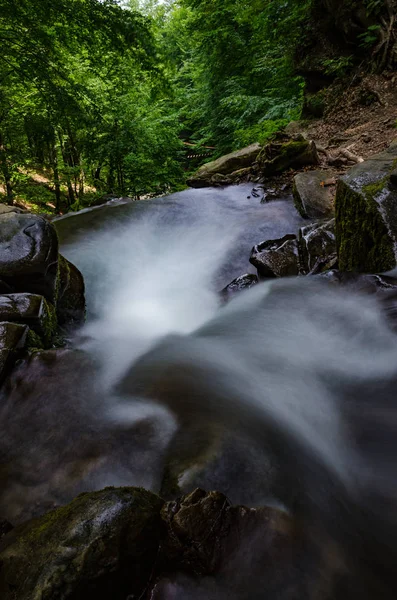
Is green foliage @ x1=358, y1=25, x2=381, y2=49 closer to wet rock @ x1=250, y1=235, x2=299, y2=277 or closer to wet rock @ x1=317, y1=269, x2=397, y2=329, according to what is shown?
wet rock @ x1=250, y1=235, x2=299, y2=277

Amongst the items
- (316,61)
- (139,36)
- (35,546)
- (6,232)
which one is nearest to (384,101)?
(316,61)

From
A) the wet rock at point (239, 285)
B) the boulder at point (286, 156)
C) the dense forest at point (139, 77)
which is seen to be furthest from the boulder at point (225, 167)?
the wet rock at point (239, 285)

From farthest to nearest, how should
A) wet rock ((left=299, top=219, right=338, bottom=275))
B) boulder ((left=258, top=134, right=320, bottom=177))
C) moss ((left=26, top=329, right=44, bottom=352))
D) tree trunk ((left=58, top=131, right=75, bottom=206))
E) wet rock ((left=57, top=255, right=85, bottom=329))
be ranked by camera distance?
1. tree trunk ((left=58, top=131, right=75, bottom=206))
2. boulder ((left=258, top=134, right=320, bottom=177))
3. wet rock ((left=299, top=219, right=338, bottom=275))
4. wet rock ((left=57, top=255, right=85, bottom=329))
5. moss ((left=26, top=329, right=44, bottom=352))

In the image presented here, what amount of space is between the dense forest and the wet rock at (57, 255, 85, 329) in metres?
3.69

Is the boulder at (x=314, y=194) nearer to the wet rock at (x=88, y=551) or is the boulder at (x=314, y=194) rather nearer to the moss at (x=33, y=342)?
the moss at (x=33, y=342)

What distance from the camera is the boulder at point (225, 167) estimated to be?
9.10 meters

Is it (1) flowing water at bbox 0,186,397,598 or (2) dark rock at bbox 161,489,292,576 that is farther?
(1) flowing water at bbox 0,186,397,598

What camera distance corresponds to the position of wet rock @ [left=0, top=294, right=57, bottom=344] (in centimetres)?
296

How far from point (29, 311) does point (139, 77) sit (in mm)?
5834

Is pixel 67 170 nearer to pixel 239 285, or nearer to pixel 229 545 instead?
pixel 239 285

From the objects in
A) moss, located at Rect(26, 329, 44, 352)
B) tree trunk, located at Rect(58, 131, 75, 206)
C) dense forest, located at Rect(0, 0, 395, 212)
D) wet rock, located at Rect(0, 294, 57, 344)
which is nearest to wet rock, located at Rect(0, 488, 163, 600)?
moss, located at Rect(26, 329, 44, 352)

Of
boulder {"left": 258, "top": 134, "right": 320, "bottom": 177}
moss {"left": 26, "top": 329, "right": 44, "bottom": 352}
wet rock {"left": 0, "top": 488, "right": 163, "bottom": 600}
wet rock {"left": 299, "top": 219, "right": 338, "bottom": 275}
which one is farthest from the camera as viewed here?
boulder {"left": 258, "top": 134, "right": 320, "bottom": 177}

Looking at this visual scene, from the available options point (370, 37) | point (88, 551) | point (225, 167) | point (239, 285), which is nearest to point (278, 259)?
point (239, 285)

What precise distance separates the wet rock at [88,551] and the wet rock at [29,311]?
1927 mm
